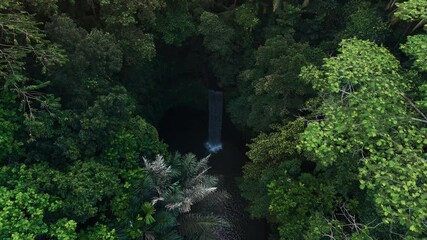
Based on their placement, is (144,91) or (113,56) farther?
(144,91)

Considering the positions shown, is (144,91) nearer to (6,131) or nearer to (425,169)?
(6,131)

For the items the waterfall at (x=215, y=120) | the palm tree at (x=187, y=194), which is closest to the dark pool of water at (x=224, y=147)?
the waterfall at (x=215, y=120)

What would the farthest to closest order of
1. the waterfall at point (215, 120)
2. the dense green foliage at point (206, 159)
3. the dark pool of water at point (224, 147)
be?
the waterfall at point (215, 120) → the dark pool of water at point (224, 147) → the dense green foliage at point (206, 159)

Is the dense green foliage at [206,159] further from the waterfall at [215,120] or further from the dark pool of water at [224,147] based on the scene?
the waterfall at [215,120]

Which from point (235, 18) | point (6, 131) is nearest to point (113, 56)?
point (6, 131)

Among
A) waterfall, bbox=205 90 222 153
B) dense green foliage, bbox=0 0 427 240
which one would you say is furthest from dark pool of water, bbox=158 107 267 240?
dense green foliage, bbox=0 0 427 240
